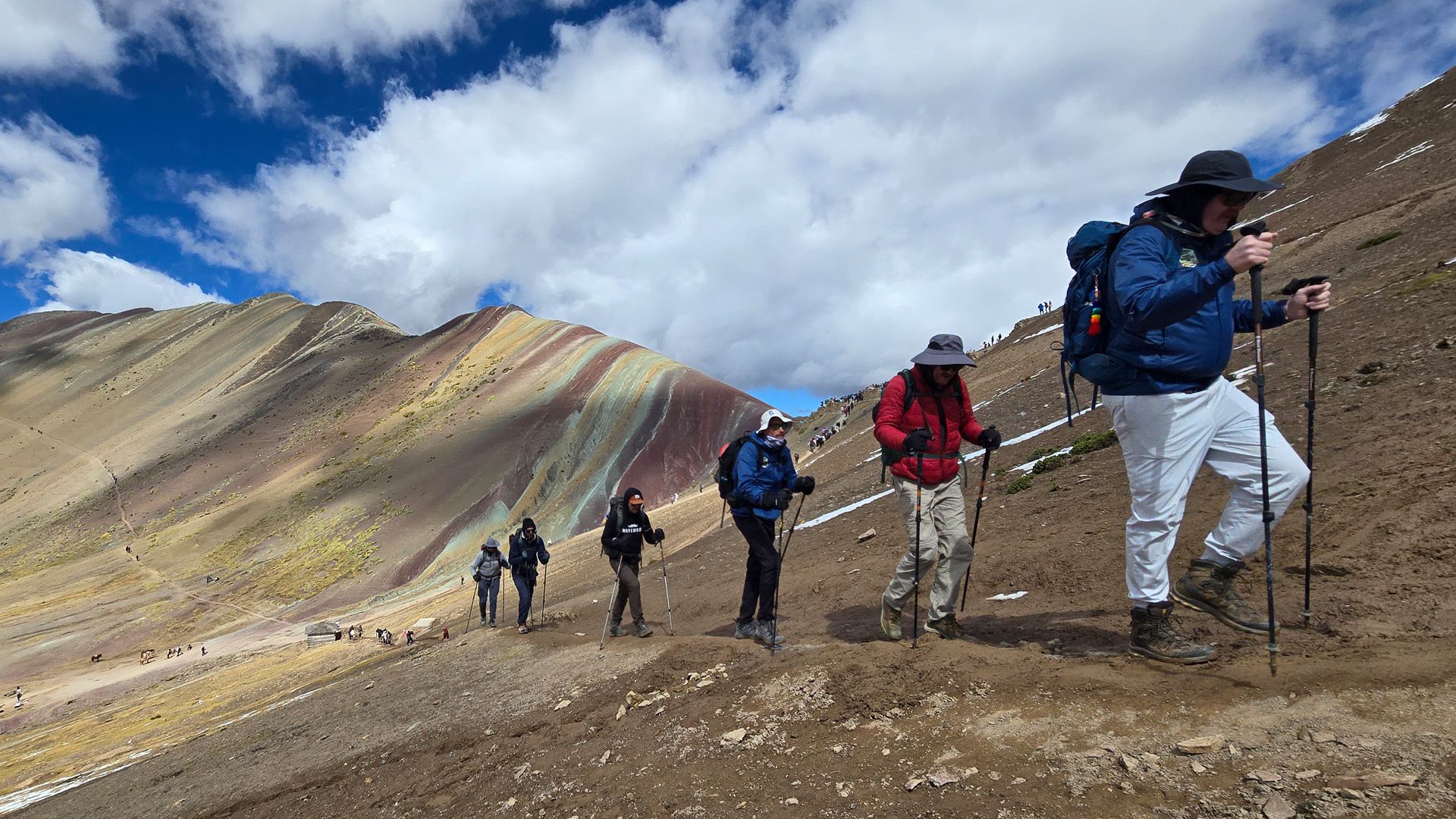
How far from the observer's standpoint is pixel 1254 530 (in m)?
4.22

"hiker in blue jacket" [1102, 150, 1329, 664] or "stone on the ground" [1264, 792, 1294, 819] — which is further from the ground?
"hiker in blue jacket" [1102, 150, 1329, 664]

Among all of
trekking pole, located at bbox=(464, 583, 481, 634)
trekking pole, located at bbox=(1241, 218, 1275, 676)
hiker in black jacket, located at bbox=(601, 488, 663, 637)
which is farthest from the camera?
trekking pole, located at bbox=(464, 583, 481, 634)

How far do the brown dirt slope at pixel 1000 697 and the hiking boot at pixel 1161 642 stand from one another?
98 mm

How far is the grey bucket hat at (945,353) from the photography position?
5633 mm

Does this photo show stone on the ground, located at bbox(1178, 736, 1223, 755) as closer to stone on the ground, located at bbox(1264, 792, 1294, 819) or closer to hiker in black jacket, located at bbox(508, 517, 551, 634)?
stone on the ground, located at bbox(1264, 792, 1294, 819)

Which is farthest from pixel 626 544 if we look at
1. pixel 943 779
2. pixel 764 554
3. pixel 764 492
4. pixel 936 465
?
pixel 943 779

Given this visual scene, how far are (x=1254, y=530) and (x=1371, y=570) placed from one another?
151cm

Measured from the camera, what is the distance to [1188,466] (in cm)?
408

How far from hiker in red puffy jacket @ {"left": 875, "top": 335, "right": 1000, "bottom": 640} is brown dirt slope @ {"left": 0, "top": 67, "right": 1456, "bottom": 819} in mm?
586

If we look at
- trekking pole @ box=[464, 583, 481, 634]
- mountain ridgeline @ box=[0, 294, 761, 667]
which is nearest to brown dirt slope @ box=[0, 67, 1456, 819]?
trekking pole @ box=[464, 583, 481, 634]

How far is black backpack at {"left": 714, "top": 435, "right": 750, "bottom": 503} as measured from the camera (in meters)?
7.67

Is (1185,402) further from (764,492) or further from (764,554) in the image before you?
(764,554)

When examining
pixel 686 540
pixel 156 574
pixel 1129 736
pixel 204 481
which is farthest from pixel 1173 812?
pixel 204 481

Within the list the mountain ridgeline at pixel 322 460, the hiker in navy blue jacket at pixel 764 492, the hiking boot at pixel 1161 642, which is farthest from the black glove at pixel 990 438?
the mountain ridgeline at pixel 322 460
